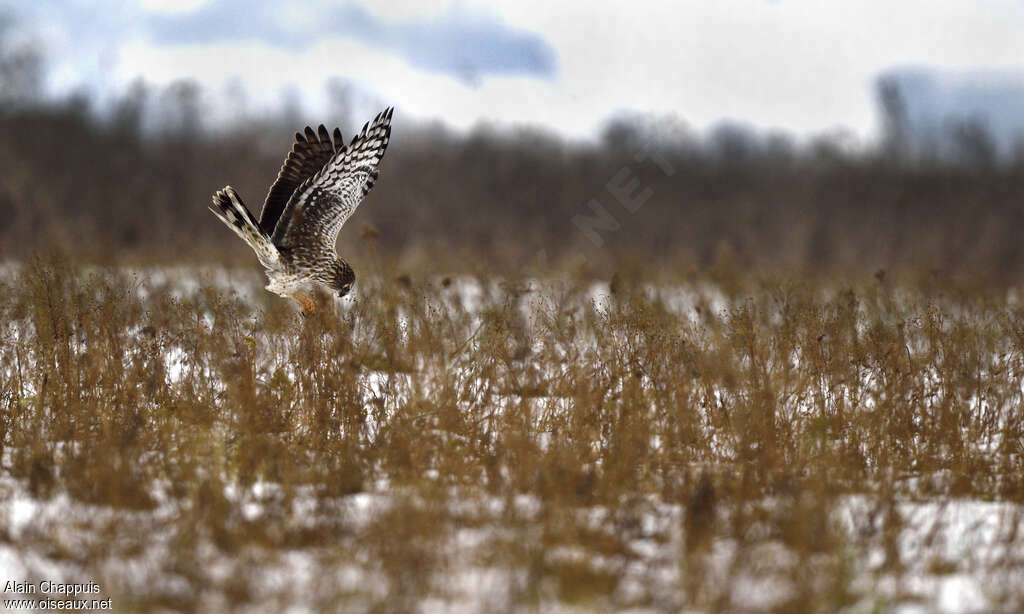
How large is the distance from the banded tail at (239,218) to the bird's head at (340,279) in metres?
0.47

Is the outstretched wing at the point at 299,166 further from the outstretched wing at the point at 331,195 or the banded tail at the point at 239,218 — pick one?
the banded tail at the point at 239,218

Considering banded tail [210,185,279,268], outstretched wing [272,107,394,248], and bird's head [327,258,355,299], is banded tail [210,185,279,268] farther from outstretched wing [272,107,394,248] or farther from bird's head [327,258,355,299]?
bird's head [327,258,355,299]

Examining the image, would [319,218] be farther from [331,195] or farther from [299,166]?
[299,166]

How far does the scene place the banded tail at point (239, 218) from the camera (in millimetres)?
5154

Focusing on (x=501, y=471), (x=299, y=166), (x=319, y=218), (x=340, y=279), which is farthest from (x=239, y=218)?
(x=501, y=471)

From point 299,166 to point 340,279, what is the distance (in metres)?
0.96

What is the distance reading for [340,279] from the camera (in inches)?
242

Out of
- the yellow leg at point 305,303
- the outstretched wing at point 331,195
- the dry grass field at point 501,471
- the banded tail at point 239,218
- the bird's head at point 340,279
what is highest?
the outstretched wing at point 331,195

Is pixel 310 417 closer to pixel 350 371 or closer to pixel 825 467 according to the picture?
pixel 350 371

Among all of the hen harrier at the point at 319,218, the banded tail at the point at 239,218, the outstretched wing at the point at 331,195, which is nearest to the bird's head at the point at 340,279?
the hen harrier at the point at 319,218

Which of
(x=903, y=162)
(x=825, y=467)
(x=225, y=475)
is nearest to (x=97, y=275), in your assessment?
(x=225, y=475)

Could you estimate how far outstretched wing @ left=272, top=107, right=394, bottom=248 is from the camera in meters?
5.89

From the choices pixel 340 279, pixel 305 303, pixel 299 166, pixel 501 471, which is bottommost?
pixel 501 471

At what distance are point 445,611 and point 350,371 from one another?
244 cm
